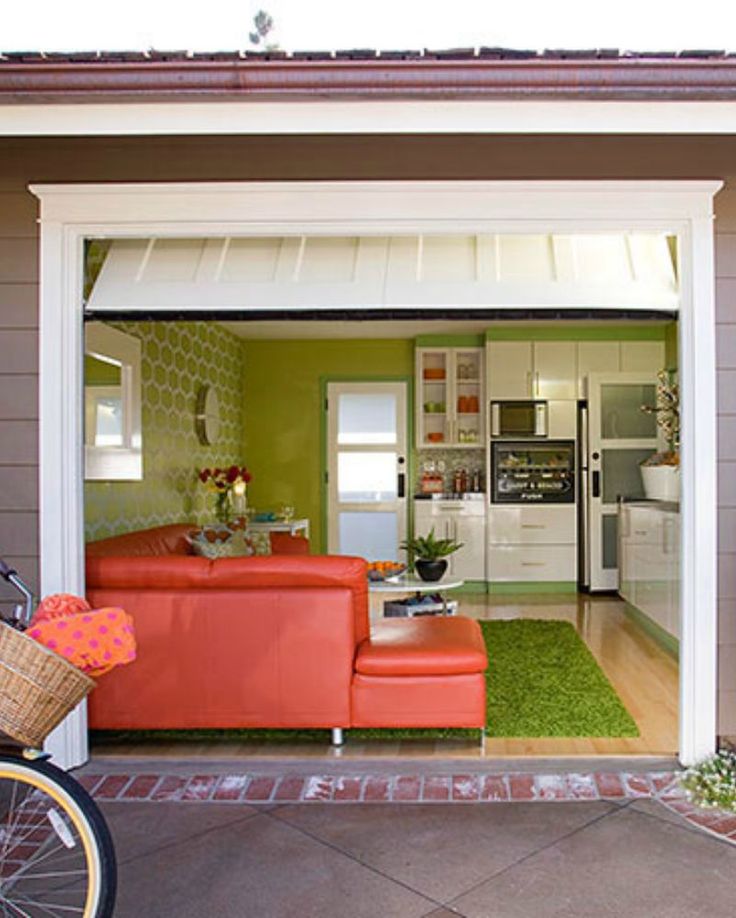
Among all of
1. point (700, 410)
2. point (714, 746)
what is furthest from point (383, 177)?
point (714, 746)

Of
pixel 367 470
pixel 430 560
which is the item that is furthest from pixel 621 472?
pixel 430 560

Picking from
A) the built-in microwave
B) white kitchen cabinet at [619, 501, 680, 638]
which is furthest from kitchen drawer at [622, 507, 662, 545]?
the built-in microwave

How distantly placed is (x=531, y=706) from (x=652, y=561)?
7.11 feet

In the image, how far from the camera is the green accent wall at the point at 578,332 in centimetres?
816

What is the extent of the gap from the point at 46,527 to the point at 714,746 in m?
2.82

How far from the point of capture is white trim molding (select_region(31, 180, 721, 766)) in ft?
10.9

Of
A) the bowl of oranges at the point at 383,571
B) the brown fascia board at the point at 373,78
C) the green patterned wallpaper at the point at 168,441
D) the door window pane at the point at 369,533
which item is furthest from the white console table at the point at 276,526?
the brown fascia board at the point at 373,78

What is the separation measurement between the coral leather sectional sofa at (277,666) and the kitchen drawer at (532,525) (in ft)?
15.3

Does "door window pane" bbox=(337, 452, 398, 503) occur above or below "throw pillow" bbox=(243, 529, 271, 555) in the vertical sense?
above

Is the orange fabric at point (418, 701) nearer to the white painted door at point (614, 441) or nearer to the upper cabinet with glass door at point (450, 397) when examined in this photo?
the white painted door at point (614, 441)

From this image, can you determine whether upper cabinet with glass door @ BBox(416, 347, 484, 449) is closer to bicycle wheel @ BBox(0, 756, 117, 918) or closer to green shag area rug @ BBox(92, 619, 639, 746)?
green shag area rug @ BBox(92, 619, 639, 746)

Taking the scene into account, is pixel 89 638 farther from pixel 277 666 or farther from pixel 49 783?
pixel 277 666

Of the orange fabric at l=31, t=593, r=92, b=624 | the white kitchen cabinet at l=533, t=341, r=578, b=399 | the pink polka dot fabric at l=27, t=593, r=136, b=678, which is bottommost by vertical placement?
the pink polka dot fabric at l=27, t=593, r=136, b=678

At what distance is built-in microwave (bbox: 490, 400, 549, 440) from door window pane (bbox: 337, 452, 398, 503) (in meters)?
1.30
